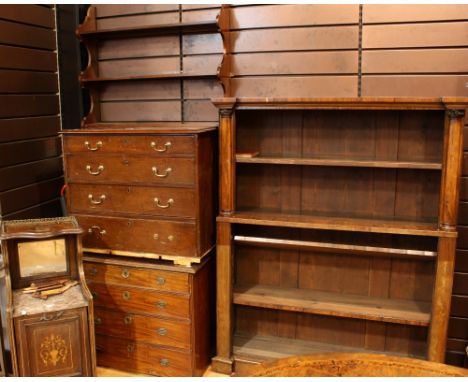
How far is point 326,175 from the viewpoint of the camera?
2.67m

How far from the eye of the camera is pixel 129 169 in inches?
98.7

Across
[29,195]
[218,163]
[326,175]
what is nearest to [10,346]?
[29,195]

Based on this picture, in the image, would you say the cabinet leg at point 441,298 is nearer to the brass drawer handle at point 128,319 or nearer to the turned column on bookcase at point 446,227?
the turned column on bookcase at point 446,227

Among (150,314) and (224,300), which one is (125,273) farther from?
(224,300)

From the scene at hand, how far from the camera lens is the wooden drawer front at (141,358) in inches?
102

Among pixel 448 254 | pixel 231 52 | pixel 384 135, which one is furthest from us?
pixel 231 52

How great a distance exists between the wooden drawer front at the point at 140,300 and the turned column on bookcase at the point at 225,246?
0.75ft

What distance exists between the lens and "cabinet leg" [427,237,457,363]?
7.43 ft

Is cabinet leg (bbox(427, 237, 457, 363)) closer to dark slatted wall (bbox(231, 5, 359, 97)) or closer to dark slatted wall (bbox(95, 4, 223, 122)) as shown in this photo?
dark slatted wall (bbox(231, 5, 359, 97))

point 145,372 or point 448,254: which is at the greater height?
point 448,254

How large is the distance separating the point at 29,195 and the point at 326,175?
1842mm

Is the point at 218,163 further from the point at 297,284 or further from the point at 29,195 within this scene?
the point at 29,195

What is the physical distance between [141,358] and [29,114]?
164cm

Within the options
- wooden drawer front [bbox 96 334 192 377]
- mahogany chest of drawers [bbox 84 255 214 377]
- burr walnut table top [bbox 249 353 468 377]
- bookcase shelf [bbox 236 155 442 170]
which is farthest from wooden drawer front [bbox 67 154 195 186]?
burr walnut table top [bbox 249 353 468 377]
